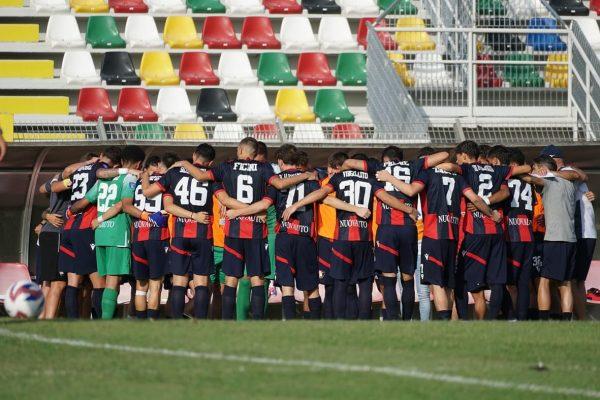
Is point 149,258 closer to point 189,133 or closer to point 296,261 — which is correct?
point 296,261

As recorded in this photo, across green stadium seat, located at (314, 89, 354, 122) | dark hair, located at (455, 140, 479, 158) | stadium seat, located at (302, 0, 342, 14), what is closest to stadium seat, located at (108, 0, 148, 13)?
stadium seat, located at (302, 0, 342, 14)

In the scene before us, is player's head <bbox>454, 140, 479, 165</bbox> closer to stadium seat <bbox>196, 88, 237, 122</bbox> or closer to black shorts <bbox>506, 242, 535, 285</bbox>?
black shorts <bbox>506, 242, 535, 285</bbox>

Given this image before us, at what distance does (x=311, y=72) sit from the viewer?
2181cm

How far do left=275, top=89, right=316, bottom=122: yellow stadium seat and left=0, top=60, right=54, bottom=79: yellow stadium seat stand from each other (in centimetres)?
388

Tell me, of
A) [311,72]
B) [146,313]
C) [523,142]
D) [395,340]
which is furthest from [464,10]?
[395,340]

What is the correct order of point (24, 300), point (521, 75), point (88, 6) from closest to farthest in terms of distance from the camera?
point (24, 300), point (521, 75), point (88, 6)

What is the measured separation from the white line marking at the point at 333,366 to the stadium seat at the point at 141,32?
43.1ft

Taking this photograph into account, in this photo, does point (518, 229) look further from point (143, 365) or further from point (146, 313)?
point (143, 365)

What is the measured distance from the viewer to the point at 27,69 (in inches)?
838

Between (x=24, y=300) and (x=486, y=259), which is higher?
(x=486, y=259)

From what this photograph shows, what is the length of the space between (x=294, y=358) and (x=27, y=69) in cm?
1375

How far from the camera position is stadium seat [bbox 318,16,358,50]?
22.3 m

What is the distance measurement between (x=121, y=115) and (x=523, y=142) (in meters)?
7.40

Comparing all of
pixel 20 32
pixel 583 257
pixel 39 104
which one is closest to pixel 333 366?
pixel 583 257
